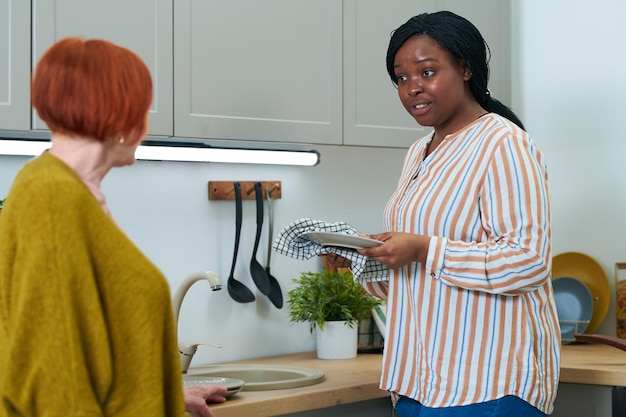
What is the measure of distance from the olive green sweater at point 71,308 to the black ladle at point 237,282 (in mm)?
1553

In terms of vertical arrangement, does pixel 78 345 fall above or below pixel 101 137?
below

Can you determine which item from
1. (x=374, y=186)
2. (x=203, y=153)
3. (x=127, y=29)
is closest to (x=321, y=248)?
(x=203, y=153)

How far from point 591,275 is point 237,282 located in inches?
45.4

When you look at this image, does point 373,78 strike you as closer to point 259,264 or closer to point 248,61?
point 248,61

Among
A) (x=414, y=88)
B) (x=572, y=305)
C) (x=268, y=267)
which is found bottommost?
(x=572, y=305)

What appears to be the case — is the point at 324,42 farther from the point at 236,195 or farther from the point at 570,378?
the point at 570,378

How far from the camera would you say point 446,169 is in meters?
1.80

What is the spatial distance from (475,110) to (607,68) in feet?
3.95

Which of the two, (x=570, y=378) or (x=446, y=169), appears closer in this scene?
(x=446, y=169)

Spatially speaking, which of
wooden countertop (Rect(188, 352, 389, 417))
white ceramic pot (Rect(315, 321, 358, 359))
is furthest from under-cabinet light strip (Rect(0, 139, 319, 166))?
wooden countertop (Rect(188, 352, 389, 417))

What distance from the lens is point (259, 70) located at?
2.33m

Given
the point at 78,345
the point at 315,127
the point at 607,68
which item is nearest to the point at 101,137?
the point at 78,345

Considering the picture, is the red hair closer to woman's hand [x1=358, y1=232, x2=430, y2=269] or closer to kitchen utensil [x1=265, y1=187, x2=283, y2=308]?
woman's hand [x1=358, y1=232, x2=430, y2=269]

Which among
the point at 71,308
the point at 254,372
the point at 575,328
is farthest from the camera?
the point at 575,328
